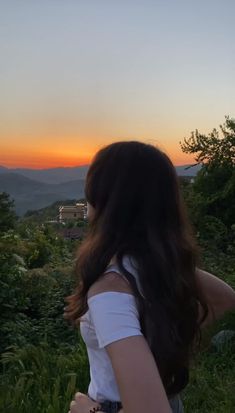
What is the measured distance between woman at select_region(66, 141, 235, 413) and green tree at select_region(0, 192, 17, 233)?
11637 mm

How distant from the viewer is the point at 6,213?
14.5 metres

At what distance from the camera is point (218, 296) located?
1924 millimetres

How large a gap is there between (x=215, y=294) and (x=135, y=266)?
0.49m

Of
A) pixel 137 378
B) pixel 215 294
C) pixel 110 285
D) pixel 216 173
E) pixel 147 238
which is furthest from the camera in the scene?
pixel 216 173

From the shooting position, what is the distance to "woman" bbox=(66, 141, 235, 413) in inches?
57.7

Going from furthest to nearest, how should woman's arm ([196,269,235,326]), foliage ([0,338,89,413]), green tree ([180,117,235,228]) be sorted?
green tree ([180,117,235,228]) → foliage ([0,338,89,413]) → woman's arm ([196,269,235,326])

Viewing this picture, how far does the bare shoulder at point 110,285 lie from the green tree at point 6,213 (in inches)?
465

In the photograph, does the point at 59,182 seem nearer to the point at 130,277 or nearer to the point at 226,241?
the point at 226,241

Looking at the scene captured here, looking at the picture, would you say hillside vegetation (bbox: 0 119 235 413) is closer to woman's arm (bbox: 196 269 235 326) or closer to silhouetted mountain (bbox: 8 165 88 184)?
woman's arm (bbox: 196 269 235 326)

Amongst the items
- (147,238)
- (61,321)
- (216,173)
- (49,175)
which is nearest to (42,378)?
(61,321)

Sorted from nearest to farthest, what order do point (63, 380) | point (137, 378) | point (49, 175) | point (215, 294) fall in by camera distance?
point (137, 378) → point (215, 294) → point (63, 380) → point (49, 175)

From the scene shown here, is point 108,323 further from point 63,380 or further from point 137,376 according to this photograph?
point 63,380

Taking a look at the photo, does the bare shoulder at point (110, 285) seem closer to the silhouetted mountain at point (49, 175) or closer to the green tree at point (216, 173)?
the green tree at point (216, 173)

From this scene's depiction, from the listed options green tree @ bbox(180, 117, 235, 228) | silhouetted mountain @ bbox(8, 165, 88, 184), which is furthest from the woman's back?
silhouetted mountain @ bbox(8, 165, 88, 184)
